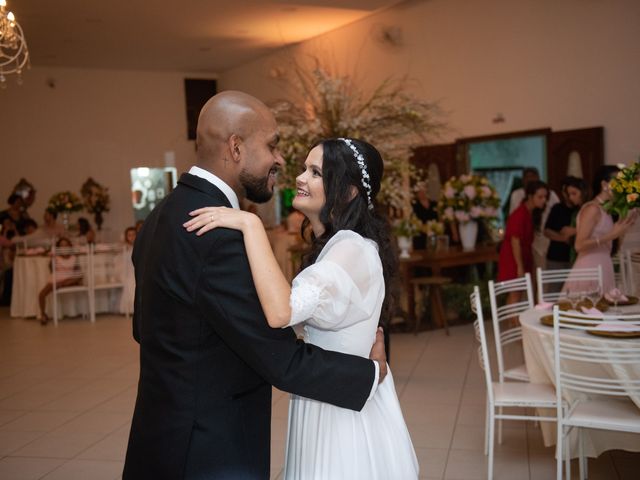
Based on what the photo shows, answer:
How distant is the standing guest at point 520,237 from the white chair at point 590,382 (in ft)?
12.5

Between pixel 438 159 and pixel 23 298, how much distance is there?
6.46 meters

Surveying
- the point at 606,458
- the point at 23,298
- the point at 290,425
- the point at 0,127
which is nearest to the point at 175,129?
the point at 0,127

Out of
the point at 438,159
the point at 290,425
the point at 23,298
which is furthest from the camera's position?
the point at 438,159

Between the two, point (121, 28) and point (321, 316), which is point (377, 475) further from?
point (121, 28)

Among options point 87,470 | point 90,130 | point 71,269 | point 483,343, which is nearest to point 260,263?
point 483,343

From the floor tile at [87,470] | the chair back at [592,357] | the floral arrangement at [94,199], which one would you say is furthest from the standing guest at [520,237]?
the floral arrangement at [94,199]

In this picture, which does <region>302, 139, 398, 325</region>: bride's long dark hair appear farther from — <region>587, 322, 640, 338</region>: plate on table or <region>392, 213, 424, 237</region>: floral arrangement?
<region>392, 213, 424, 237</region>: floral arrangement

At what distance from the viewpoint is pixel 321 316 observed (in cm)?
205

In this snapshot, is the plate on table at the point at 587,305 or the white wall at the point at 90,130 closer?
the plate on table at the point at 587,305

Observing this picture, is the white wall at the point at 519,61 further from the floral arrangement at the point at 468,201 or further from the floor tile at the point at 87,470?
the floor tile at the point at 87,470

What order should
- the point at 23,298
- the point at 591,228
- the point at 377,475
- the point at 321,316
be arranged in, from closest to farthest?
the point at 321,316 → the point at 377,475 → the point at 591,228 → the point at 23,298

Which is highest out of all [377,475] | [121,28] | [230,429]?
[121,28]

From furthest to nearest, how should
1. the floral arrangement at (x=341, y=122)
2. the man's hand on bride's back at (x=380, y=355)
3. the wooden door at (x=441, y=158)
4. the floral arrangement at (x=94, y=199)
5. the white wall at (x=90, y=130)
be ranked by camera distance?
the white wall at (x=90, y=130)
the floral arrangement at (x=94, y=199)
the wooden door at (x=441, y=158)
the floral arrangement at (x=341, y=122)
the man's hand on bride's back at (x=380, y=355)

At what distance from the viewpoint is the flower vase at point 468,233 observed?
873cm
